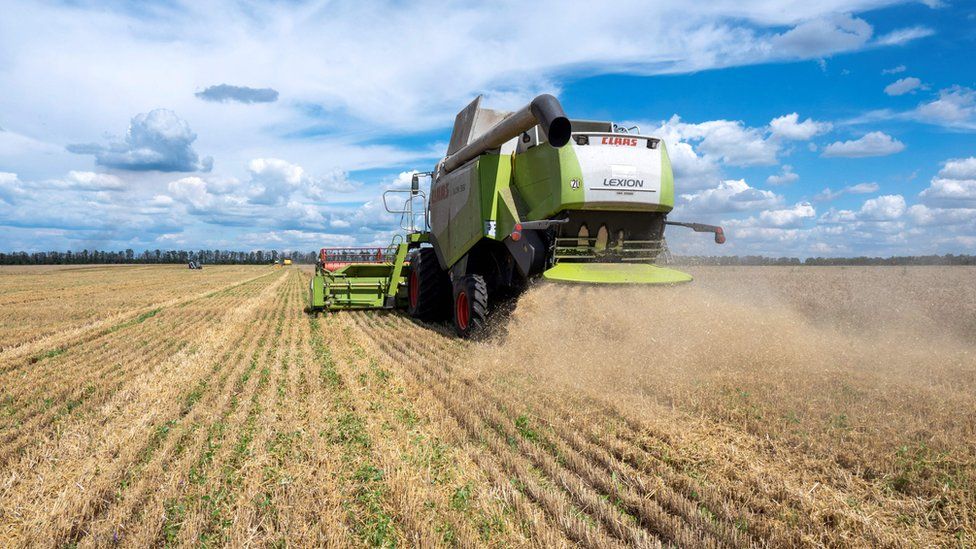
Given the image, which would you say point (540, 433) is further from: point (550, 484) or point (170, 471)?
point (170, 471)

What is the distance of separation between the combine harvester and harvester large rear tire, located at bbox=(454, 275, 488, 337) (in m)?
0.02

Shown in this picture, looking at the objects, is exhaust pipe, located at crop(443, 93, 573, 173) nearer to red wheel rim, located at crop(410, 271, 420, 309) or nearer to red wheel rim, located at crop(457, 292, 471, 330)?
red wheel rim, located at crop(457, 292, 471, 330)

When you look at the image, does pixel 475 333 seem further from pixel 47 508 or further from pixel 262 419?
pixel 47 508

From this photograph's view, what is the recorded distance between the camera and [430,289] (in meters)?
10.7

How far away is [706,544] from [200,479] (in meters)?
2.74

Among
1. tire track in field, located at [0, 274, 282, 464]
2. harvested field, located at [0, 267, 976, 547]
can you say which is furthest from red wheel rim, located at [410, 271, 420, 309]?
tire track in field, located at [0, 274, 282, 464]

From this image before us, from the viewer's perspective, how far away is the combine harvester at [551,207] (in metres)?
6.99

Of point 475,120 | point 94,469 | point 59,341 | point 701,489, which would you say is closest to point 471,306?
point 475,120

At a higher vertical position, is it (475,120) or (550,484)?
(475,120)

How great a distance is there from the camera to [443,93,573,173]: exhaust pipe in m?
5.77

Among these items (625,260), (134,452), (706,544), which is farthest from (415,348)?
(706,544)

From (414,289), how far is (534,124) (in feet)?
18.8

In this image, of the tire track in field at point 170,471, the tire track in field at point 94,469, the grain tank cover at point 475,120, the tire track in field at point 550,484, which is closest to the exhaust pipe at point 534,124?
the grain tank cover at point 475,120

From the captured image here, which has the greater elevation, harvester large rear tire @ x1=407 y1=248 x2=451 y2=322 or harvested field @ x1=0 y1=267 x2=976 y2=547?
harvester large rear tire @ x1=407 y1=248 x2=451 y2=322
